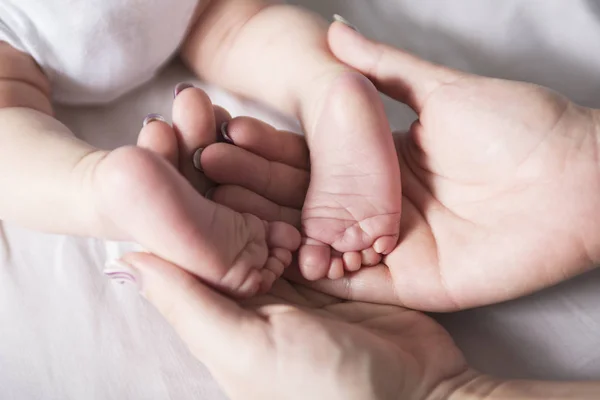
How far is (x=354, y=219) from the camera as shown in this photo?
0.67 m

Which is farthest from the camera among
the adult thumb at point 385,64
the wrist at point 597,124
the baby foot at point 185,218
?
the adult thumb at point 385,64

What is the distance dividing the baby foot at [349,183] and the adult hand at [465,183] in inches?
1.4

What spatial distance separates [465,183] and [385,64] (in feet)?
0.57

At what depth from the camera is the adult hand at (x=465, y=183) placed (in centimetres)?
63

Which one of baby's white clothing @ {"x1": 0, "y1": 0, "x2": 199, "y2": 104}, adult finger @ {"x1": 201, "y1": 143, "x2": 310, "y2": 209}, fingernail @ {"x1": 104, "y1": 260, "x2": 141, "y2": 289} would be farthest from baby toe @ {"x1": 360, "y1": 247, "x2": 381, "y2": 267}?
baby's white clothing @ {"x1": 0, "y1": 0, "x2": 199, "y2": 104}

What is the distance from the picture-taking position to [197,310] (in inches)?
22.6

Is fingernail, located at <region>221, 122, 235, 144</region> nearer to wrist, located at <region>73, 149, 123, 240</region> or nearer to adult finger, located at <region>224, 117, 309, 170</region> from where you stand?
adult finger, located at <region>224, 117, 309, 170</region>

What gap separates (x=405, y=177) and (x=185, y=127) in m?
0.27

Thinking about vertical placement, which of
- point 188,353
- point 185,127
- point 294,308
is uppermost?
point 185,127

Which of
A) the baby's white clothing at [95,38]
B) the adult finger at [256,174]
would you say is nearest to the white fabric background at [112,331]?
the baby's white clothing at [95,38]

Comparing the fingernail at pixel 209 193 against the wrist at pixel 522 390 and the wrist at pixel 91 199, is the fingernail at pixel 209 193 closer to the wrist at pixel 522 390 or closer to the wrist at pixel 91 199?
the wrist at pixel 91 199

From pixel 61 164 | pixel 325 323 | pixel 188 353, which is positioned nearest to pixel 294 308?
pixel 325 323

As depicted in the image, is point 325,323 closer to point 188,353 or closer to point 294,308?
point 294,308

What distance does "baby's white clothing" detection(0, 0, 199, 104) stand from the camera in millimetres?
742
